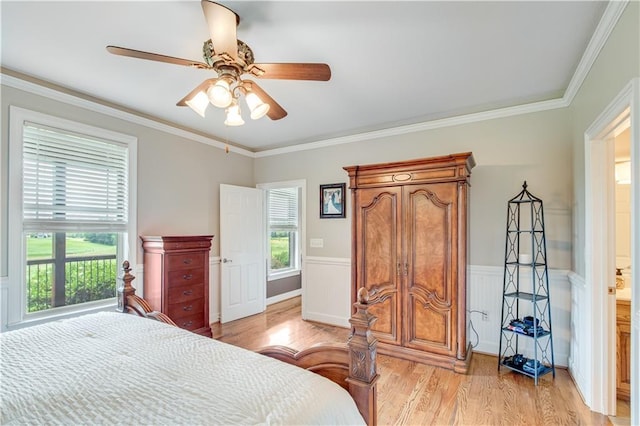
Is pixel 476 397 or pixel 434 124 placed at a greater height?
pixel 434 124

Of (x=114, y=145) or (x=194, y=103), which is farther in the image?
(x=114, y=145)

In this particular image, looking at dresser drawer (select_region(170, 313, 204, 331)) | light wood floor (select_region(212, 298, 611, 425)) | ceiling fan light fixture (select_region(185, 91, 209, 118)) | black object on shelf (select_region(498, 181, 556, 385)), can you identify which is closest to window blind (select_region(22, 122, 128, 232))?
dresser drawer (select_region(170, 313, 204, 331))

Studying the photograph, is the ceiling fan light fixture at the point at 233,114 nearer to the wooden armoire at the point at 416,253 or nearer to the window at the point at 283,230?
the wooden armoire at the point at 416,253

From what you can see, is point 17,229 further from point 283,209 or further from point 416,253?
point 283,209

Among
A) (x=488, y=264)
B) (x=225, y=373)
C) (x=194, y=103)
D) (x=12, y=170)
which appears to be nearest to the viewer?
(x=225, y=373)

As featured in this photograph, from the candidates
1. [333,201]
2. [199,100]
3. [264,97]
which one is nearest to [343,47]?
[264,97]

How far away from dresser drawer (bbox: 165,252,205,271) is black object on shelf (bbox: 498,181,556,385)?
125 inches

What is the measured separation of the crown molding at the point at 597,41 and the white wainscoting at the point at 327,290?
2865 millimetres

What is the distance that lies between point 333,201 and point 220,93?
2635 millimetres

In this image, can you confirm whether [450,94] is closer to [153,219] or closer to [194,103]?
[194,103]

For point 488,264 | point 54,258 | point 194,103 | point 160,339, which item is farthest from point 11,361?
point 488,264

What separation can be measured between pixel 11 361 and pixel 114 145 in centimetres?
242

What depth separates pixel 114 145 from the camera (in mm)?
3258

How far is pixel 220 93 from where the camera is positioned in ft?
5.71
